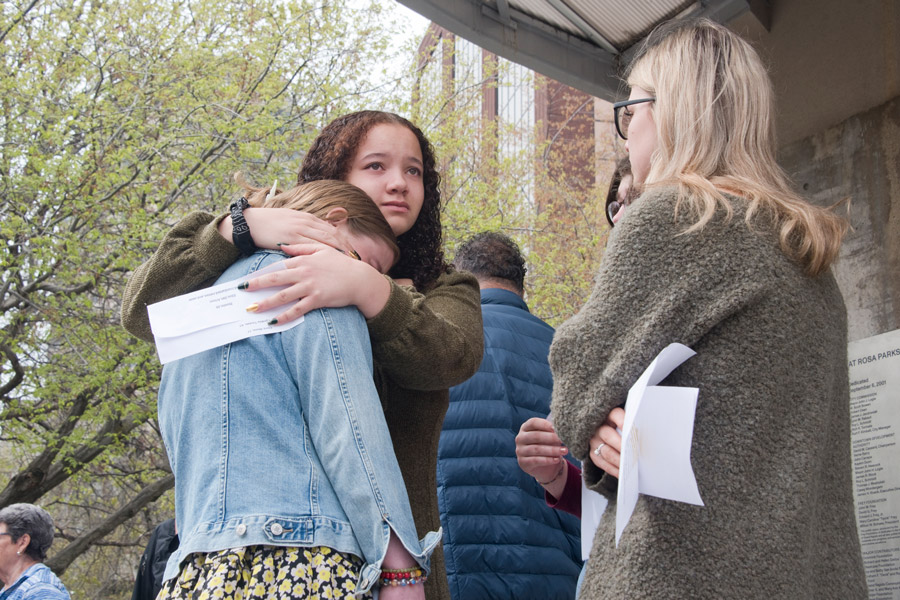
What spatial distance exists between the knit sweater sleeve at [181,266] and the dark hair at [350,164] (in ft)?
2.09

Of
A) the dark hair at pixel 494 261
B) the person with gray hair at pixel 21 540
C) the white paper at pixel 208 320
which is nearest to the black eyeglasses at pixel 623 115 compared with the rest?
the white paper at pixel 208 320

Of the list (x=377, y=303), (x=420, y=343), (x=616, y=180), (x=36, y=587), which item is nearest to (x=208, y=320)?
(x=377, y=303)

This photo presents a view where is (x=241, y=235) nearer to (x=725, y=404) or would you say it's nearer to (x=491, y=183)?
(x=725, y=404)

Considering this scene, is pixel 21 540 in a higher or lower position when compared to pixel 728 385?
lower

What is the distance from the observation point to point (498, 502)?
3.05 metres

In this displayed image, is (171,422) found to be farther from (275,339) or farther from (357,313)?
(357,313)

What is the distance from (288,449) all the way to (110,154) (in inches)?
313

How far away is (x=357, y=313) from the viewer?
183 centimetres

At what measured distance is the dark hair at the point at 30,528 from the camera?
639cm

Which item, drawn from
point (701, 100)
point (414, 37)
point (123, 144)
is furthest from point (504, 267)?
point (414, 37)

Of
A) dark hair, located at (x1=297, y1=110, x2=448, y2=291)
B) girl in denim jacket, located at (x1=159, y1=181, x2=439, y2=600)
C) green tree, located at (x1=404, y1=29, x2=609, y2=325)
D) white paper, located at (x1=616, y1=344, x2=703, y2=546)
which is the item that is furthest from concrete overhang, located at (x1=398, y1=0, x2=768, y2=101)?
green tree, located at (x1=404, y1=29, x2=609, y2=325)

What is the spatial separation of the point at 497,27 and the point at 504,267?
4.13 feet

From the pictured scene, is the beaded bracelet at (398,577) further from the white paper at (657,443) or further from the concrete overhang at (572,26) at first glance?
the concrete overhang at (572,26)

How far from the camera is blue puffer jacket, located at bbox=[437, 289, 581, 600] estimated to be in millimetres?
2965
